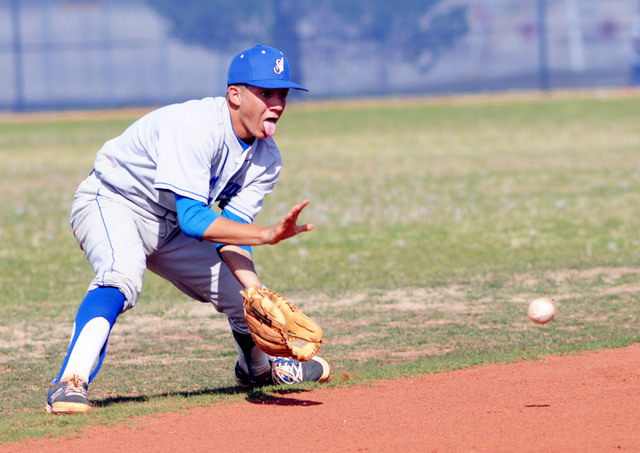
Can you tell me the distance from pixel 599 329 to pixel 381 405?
2.26m

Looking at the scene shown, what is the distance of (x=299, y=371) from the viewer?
16.4 ft

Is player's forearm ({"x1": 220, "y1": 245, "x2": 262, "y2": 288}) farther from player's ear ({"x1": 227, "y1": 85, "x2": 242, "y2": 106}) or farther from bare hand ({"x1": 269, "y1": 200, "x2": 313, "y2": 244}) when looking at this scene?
player's ear ({"x1": 227, "y1": 85, "x2": 242, "y2": 106})

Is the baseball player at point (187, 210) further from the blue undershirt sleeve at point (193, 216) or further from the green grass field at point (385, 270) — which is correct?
the green grass field at point (385, 270)

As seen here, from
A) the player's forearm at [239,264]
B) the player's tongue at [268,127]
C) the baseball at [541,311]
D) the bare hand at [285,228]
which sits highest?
the player's tongue at [268,127]

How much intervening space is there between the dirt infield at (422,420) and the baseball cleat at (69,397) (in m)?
0.20

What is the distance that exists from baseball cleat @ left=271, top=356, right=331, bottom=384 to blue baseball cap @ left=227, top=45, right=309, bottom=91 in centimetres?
152

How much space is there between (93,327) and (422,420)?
4.97ft

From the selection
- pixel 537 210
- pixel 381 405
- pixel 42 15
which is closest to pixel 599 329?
pixel 381 405

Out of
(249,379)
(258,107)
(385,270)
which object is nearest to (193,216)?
(258,107)

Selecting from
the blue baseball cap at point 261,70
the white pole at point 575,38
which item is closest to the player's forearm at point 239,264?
the blue baseball cap at point 261,70

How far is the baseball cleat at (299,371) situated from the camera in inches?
195

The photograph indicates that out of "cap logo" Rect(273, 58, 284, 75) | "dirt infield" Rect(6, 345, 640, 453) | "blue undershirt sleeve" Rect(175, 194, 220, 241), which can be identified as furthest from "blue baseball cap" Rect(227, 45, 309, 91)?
"dirt infield" Rect(6, 345, 640, 453)

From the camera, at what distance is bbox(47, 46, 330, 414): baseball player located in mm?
4195

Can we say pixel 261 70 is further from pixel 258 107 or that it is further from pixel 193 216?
pixel 193 216
